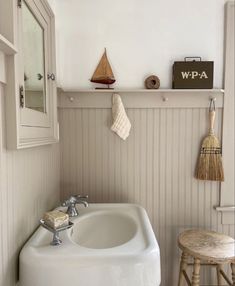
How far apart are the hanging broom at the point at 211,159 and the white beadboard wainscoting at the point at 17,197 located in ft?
2.92

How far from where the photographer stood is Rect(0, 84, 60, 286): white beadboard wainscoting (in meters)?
0.78

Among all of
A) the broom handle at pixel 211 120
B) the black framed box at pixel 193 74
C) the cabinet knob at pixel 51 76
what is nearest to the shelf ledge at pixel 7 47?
the cabinet knob at pixel 51 76

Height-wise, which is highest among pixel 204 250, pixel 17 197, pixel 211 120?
pixel 211 120

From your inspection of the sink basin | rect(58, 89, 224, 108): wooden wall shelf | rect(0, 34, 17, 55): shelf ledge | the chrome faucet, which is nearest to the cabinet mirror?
rect(0, 34, 17, 55): shelf ledge

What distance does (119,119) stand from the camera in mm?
1448

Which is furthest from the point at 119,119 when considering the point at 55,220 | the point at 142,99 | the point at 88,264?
the point at 88,264

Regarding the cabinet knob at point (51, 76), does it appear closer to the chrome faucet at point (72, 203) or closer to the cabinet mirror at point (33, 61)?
the cabinet mirror at point (33, 61)

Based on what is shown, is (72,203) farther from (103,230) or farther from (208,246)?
(208,246)

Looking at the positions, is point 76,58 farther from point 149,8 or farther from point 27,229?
point 27,229

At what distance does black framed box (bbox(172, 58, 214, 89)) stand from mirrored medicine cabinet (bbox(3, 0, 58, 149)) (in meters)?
0.71

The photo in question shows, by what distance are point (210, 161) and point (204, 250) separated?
508 millimetres

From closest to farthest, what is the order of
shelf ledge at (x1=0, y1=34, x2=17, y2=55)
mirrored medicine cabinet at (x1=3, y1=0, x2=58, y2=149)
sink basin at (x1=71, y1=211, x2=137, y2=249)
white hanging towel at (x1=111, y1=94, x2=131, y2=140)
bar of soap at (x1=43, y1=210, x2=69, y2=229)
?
shelf ledge at (x1=0, y1=34, x2=17, y2=55), mirrored medicine cabinet at (x1=3, y1=0, x2=58, y2=149), bar of soap at (x1=43, y1=210, x2=69, y2=229), sink basin at (x1=71, y1=211, x2=137, y2=249), white hanging towel at (x1=111, y1=94, x2=131, y2=140)

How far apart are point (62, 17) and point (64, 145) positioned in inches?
29.8

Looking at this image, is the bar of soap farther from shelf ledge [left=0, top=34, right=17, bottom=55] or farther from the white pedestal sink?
shelf ledge [left=0, top=34, right=17, bottom=55]
